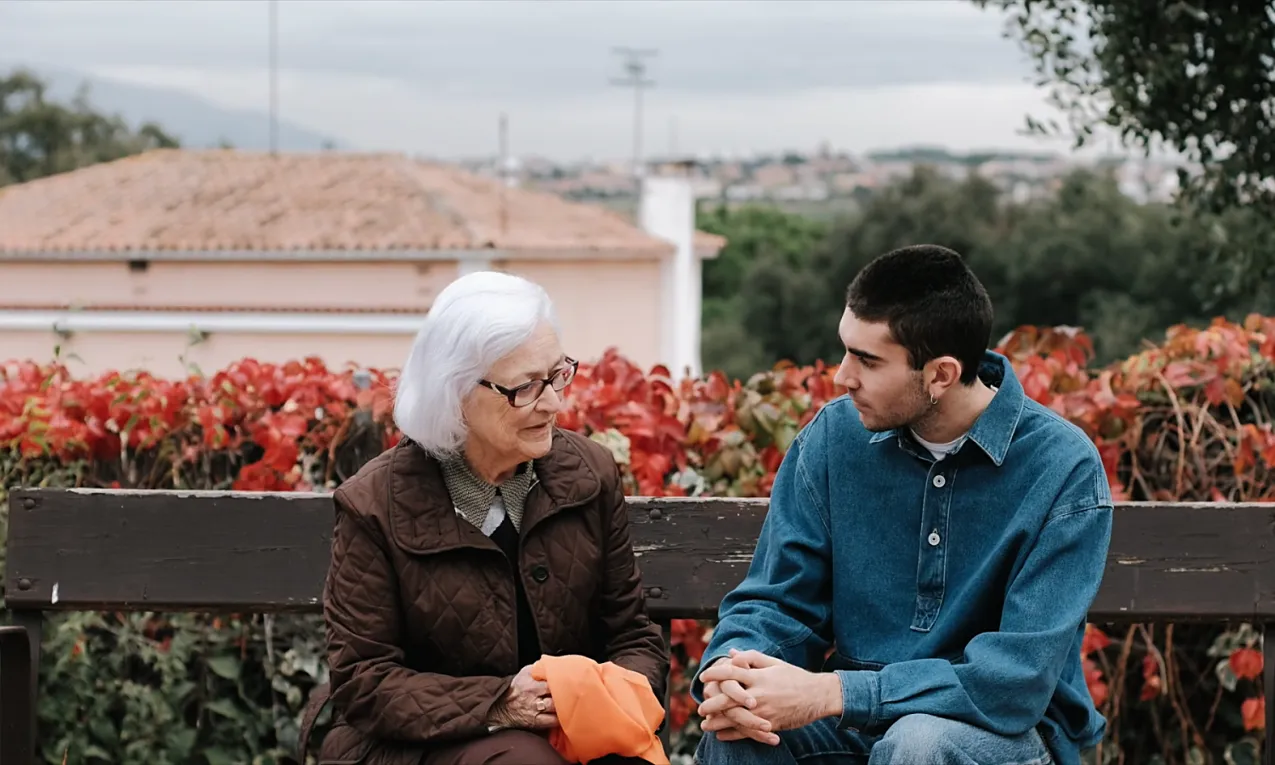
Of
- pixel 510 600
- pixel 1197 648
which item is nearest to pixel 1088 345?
pixel 1197 648

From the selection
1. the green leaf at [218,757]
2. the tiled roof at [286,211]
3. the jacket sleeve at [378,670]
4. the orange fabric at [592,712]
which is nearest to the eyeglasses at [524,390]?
the jacket sleeve at [378,670]

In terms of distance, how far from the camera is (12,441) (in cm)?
385

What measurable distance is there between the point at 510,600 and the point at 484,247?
28210mm

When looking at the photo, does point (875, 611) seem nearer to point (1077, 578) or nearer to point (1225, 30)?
point (1077, 578)

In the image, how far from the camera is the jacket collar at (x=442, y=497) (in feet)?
8.79

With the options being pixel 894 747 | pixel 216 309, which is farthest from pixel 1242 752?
pixel 216 309

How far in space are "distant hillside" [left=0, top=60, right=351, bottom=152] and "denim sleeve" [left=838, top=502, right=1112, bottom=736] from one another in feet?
124

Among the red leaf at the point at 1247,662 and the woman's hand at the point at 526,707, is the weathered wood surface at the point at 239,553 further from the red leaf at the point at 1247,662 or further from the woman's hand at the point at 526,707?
the woman's hand at the point at 526,707

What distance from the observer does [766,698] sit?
2.52 meters

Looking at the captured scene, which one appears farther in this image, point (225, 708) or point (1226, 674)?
point (225, 708)

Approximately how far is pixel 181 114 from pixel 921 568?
8661 centimetres

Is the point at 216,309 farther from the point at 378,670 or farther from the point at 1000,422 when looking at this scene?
the point at 1000,422

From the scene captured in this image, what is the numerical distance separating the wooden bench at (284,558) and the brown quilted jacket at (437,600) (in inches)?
17.2

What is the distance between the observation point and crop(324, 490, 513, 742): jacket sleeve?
2580mm
